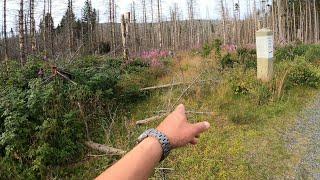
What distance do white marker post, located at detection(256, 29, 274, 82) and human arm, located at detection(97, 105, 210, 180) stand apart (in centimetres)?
864

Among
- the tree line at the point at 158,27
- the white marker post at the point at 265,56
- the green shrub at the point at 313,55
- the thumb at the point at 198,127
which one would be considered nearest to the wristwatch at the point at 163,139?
the thumb at the point at 198,127

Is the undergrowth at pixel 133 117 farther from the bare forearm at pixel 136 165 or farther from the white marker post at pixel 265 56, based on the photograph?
the bare forearm at pixel 136 165

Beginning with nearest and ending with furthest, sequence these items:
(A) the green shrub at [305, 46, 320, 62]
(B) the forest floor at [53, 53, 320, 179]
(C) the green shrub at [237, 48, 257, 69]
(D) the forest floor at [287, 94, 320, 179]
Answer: (D) the forest floor at [287, 94, 320, 179] < (B) the forest floor at [53, 53, 320, 179] < (C) the green shrub at [237, 48, 257, 69] < (A) the green shrub at [305, 46, 320, 62]

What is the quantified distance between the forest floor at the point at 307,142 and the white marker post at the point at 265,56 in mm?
1348

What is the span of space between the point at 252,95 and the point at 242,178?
3.69m

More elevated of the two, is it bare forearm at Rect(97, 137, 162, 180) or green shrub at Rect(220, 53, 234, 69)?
green shrub at Rect(220, 53, 234, 69)

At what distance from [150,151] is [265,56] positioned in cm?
911

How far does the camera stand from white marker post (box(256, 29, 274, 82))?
955 centimetres

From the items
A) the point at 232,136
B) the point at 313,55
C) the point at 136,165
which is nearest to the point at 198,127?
the point at 136,165

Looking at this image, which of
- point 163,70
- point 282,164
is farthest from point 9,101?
point 163,70

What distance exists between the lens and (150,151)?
3.44 feet

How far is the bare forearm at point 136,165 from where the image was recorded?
3.13 feet

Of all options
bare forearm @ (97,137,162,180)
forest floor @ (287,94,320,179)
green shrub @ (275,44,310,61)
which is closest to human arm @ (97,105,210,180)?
bare forearm @ (97,137,162,180)

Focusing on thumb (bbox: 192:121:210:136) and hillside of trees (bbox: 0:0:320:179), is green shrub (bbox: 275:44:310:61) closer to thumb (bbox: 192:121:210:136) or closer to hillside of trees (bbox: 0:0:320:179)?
hillside of trees (bbox: 0:0:320:179)
